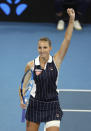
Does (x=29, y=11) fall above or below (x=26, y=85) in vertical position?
above

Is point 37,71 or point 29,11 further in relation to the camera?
point 29,11

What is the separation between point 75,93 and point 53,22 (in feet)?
15.3

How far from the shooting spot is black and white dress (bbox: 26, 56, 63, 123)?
11.9 feet

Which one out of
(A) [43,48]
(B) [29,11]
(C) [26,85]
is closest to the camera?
(A) [43,48]

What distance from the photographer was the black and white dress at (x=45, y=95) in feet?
11.9

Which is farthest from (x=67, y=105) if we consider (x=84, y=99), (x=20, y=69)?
(x=20, y=69)

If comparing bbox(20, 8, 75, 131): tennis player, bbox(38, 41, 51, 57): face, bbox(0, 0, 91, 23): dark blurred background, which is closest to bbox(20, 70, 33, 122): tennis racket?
bbox(20, 8, 75, 131): tennis player

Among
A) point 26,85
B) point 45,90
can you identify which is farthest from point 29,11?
point 45,90

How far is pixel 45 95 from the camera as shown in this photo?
3.66 metres

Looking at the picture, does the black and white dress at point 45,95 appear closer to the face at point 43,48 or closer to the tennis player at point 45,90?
the tennis player at point 45,90

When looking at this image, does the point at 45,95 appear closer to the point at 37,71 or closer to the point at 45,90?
the point at 45,90

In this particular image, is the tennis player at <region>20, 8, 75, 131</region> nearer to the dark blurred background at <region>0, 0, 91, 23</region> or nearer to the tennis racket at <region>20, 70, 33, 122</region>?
the tennis racket at <region>20, 70, 33, 122</region>

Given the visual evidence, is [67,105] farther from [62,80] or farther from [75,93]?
[62,80]

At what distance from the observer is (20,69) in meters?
7.38
